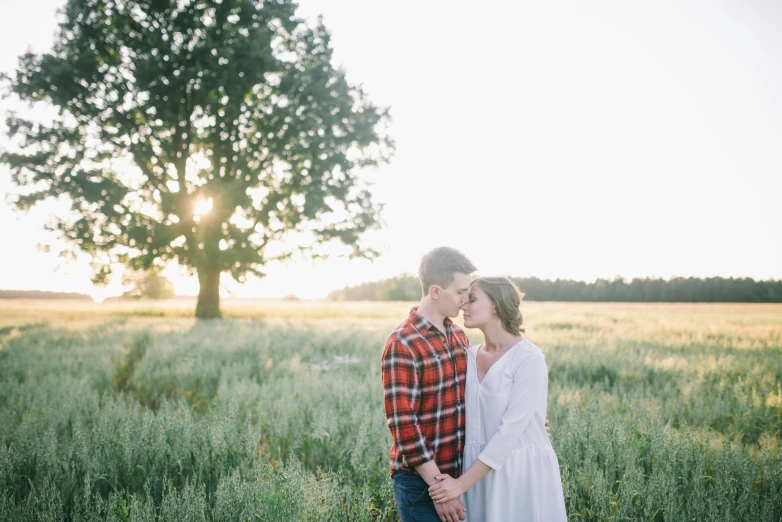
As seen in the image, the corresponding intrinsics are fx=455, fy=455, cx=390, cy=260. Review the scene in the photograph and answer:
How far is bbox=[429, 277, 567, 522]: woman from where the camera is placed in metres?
2.29

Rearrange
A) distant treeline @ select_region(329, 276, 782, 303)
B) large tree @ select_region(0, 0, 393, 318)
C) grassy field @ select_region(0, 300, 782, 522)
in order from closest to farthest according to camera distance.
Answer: grassy field @ select_region(0, 300, 782, 522) → large tree @ select_region(0, 0, 393, 318) → distant treeline @ select_region(329, 276, 782, 303)

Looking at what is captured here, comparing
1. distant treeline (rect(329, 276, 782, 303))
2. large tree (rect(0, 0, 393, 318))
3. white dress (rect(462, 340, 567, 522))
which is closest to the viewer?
white dress (rect(462, 340, 567, 522))

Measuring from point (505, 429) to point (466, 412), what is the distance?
1.01ft

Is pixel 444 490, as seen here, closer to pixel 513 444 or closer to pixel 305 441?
pixel 513 444

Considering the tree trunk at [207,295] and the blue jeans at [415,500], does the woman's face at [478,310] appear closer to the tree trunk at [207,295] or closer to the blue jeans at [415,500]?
the blue jeans at [415,500]

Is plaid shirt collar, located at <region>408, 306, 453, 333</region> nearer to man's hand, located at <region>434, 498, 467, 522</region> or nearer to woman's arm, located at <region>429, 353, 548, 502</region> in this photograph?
woman's arm, located at <region>429, 353, 548, 502</region>

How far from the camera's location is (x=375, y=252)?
2078 centimetres

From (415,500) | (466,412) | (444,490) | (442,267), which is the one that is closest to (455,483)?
(444,490)

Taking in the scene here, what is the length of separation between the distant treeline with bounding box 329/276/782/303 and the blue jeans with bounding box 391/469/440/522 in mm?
39900

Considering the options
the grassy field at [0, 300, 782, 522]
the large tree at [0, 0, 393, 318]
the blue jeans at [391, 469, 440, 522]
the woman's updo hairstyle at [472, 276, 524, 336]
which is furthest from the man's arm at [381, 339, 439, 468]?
the large tree at [0, 0, 393, 318]

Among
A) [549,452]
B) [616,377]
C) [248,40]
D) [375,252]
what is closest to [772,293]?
[375,252]

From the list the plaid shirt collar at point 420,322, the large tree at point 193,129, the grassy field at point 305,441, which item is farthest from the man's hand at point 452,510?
the large tree at point 193,129

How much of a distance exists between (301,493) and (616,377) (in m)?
7.00

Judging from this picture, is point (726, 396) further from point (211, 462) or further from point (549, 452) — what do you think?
point (211, 462)
